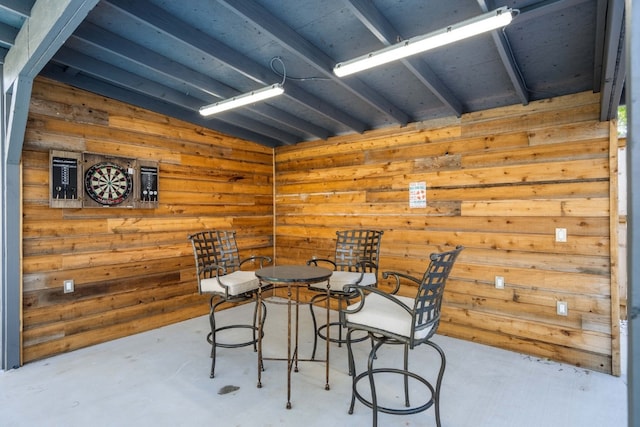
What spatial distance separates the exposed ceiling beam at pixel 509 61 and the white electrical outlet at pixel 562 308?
6.20 ft

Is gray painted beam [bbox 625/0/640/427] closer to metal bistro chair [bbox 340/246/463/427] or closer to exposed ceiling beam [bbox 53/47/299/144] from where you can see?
metal bistro chair [bbox 340/246/463/427]

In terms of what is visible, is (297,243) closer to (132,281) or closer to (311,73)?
(132,281)

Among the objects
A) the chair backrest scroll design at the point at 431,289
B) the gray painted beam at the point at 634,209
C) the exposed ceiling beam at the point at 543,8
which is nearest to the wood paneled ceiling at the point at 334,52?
the exposed ceiling beam at the point at 543,8

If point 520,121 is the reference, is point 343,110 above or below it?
above

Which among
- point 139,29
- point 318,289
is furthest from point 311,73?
point 318,289

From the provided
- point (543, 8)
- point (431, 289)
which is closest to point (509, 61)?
point (543, 8)

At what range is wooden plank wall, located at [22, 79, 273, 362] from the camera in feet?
10.3

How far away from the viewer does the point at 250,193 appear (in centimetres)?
509

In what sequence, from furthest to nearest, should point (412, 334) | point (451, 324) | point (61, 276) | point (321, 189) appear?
point (321, 189), point (451, 324), point (61, 276), point (412, 334)

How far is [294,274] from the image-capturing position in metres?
2.50

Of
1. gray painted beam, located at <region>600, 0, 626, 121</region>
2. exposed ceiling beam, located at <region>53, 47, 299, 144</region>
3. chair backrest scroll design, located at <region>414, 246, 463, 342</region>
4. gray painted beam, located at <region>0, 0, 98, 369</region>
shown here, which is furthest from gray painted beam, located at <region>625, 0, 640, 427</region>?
exposed ceiling beam, located at <region>53, 47, 299, 144</region>

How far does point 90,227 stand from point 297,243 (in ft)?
8.71

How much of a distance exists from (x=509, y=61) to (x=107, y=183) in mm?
3870

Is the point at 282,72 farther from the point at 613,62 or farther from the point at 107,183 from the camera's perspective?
the point at 613,62
